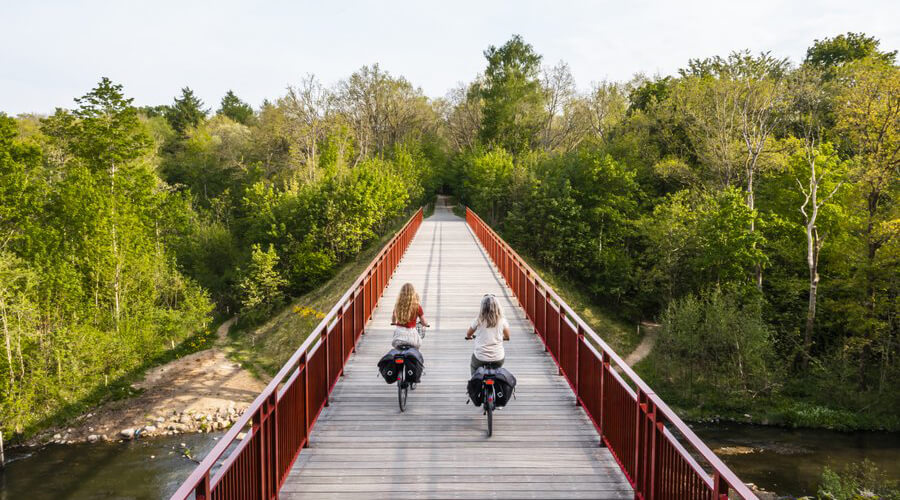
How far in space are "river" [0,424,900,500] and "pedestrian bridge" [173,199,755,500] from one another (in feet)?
47.9

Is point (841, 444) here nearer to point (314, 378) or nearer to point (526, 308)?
point (526, 308)

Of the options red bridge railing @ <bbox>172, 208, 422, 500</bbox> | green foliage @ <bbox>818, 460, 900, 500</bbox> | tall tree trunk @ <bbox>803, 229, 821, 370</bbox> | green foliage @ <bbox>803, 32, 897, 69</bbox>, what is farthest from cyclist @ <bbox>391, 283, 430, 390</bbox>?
green foliage @ <bbox>803, 32, 897, 69</bbox>

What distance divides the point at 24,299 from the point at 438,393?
23.8 metres

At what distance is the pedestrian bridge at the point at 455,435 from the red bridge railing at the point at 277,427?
1 centimetres

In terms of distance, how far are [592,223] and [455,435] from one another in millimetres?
39755

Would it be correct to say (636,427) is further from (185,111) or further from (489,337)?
(185,111)

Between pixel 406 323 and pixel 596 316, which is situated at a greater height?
pixel 406 323

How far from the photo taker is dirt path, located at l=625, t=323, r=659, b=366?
35062mm

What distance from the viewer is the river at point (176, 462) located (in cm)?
1917

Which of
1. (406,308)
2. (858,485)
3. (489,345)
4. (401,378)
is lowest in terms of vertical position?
(858,485)

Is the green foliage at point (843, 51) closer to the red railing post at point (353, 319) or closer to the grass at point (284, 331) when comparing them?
the grass at point (284, 331)

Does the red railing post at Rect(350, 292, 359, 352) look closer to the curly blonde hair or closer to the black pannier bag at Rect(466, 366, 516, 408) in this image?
the curly blonde hair

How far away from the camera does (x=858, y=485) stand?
65.4 feet

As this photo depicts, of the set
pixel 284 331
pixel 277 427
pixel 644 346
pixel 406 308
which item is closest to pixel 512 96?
pixel 644 346
